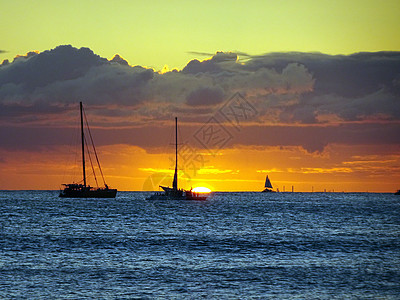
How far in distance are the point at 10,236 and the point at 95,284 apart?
137ft

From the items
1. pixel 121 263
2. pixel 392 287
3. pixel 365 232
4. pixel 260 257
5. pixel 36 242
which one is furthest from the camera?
pixel 365 232

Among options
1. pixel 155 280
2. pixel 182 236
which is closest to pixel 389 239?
pixel 182 236

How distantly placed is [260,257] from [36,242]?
29.1 m

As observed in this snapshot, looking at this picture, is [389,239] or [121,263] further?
[389,239]

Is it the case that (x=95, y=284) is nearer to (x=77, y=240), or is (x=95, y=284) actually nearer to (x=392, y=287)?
(x=392, y=287)

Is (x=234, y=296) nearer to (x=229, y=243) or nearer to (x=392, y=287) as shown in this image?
(x=392, y=287)

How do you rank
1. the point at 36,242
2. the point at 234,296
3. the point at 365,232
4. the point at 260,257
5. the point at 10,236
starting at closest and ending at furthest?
the point at 234,296 < the point at 260,257 < the point at 36,242 < the point at 10,236 < the point at 365,232

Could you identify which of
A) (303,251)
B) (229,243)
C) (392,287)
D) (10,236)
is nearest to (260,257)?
(303,251)

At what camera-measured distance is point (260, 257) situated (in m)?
66.1

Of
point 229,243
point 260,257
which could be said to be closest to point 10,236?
point 229,243

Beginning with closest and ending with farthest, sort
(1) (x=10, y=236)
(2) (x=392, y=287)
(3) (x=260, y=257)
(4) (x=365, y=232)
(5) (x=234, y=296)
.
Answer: (5) (x=234, y=296) → (2) (x=392, y=287) → (3) (x=260, y=257) → (1) (x=10, y=236) → (4) (x=365, y=232)

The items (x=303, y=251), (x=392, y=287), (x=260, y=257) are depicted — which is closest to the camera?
(x=392, y=287)

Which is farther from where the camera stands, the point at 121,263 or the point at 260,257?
Answer: the point at 260,257

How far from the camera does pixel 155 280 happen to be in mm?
50219
